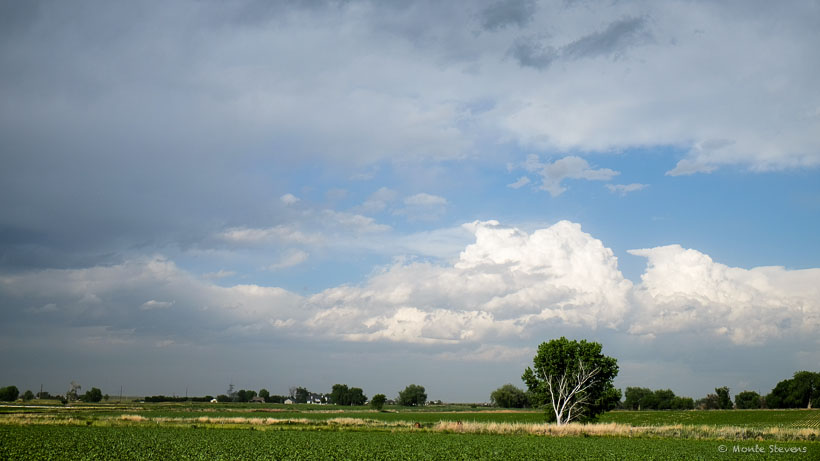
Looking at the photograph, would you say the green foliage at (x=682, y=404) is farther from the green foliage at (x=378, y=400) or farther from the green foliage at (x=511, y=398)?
the green foliage at (x=378, y=400)

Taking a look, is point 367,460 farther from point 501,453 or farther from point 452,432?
point 452,432

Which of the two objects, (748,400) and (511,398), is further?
(511,398)

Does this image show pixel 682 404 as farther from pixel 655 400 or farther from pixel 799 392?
pixel 799 392

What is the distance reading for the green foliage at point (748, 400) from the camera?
552ft

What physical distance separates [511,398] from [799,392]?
82261mm

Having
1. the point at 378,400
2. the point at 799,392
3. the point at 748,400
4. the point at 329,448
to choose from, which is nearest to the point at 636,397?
the point at 748,400

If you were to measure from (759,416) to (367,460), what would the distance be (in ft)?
320

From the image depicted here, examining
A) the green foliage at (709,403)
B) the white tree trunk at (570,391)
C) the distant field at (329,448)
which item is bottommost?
the green foliage at (709,403)

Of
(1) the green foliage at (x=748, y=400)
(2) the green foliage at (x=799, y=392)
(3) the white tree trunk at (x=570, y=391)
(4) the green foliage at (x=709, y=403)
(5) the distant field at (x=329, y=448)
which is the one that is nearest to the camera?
(5) the distant field at (x=329, y=448)

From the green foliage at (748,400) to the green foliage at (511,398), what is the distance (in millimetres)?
64780

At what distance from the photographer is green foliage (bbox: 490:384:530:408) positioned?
18850 cm

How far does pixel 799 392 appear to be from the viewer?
14938 centimetres

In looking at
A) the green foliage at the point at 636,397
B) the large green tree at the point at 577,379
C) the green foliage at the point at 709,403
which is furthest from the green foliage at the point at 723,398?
the large green tree at the point at 577,379

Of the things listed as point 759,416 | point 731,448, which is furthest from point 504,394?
point 731,448
